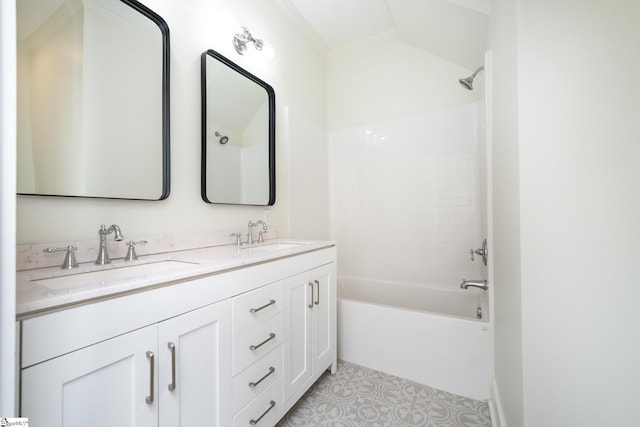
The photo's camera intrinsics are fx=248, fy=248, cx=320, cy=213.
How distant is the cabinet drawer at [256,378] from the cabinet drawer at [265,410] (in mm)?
25

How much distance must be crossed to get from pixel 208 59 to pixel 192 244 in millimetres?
1047

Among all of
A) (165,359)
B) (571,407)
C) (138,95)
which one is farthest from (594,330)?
(138,95)

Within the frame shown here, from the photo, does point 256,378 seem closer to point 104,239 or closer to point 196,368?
point 196,368

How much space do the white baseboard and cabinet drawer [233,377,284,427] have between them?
102cm

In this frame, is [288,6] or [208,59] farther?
[288,6]

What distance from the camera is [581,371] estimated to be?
766 mm

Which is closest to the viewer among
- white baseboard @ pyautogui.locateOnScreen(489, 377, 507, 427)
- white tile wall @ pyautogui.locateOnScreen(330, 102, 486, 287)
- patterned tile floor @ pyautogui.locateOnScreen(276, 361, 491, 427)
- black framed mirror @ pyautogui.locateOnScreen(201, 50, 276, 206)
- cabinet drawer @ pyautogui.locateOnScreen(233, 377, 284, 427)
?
cabinet drawer @ pyautogui.locateOnScreen(233, 377, 284, 427)

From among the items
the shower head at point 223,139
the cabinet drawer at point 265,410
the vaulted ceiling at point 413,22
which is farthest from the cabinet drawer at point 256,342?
the vaulted ceiling at point 413,22

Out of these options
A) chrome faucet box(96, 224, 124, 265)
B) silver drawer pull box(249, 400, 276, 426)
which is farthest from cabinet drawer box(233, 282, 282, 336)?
chrome faucet box(96, 224, 124, 265)

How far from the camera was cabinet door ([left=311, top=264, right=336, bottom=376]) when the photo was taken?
1450mm

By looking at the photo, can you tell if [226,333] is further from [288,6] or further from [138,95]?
[288,6]

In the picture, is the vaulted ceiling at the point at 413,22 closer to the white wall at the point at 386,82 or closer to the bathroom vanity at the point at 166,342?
the white wall at the point at 386,82

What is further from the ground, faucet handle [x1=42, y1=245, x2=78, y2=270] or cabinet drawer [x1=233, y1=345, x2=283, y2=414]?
faucet handle [x1=42, y1=245, x2=78, y2=270]

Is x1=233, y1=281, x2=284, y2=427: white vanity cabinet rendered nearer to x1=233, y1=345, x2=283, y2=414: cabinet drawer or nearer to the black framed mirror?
x1=233, y1=345, x2=283, y2=414: cabinet drawer
